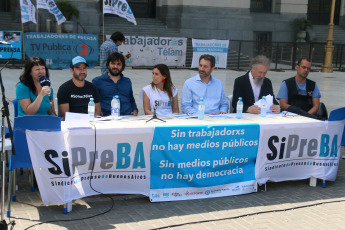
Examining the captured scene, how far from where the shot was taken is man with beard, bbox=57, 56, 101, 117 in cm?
609

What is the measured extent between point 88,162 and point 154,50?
15.4 m

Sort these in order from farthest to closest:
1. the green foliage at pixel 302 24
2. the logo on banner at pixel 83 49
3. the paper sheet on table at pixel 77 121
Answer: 1. the green foliage at pixel 302 24
2. the logo on banner at pixel 83 49
3. the paper sheet on table at pixel 77 121

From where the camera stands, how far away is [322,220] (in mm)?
4953

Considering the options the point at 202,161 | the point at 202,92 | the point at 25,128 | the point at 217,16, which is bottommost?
the point at 202,161

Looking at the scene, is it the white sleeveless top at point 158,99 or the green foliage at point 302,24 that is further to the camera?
the green foliage at point 302,24

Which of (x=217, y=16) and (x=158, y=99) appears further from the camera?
(x=217, y=16)

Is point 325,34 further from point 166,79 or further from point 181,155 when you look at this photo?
point 181,155

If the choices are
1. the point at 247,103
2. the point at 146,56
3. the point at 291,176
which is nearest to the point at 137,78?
the point at 146,56

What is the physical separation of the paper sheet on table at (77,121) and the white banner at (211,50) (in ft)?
41.7

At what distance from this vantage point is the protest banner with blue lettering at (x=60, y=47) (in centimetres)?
A: 1784

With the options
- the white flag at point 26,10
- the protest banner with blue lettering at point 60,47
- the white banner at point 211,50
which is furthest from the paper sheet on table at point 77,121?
the protest banner with blue lettering at point 60,47

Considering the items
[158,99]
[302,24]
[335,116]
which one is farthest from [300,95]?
[302,24]

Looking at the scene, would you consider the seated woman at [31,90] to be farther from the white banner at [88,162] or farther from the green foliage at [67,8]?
the green foliage at [67,8]

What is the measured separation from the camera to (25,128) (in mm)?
4824
